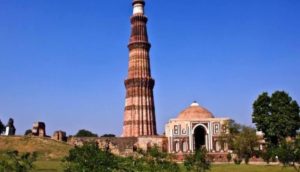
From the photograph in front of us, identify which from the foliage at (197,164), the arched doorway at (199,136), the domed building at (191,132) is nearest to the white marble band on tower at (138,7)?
the domed building at (191,132)

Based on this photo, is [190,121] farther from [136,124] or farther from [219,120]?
[136,124]

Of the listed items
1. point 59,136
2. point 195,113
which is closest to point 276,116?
point 195,113

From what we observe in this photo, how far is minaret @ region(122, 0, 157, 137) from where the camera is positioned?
61.8 metres

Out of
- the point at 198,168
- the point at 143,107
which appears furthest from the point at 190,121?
A: the point at 198,168

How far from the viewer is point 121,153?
52.9 meters

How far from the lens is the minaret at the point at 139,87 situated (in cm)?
6184

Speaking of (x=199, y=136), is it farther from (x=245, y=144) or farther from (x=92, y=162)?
(x=92, y=162)

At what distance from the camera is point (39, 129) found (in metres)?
53.8

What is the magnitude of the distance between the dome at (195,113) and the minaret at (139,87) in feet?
14.8

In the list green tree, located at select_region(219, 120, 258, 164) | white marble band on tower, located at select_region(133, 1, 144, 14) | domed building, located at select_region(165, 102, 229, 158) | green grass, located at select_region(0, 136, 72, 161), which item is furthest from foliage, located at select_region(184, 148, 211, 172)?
white marble band on tower, located at select_region(133, 1, 144, 14)

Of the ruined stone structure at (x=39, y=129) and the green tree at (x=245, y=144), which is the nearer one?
the green tree at (x=245, y=144)

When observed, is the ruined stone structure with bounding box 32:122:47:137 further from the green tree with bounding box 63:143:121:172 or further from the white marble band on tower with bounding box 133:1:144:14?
the green tree with bounding box 63:143:121:172

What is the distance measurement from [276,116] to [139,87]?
21.0 meters

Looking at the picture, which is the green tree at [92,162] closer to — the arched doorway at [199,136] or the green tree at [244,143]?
the green tree at [244,143]
